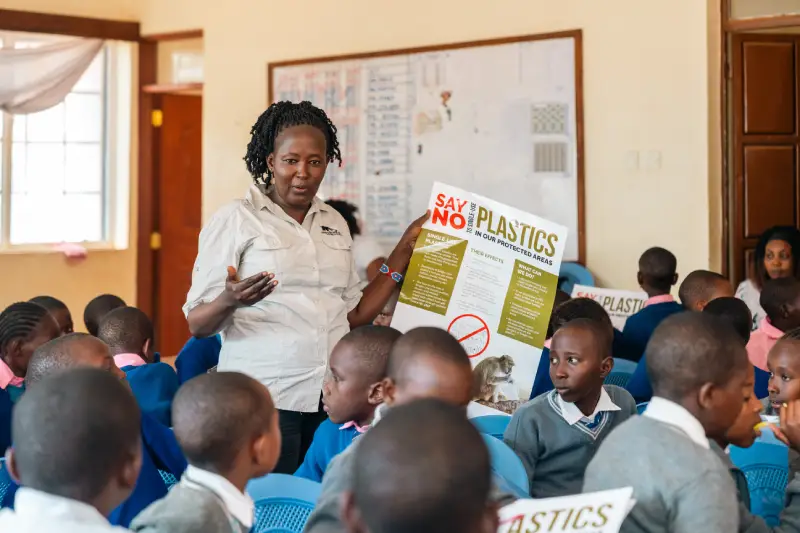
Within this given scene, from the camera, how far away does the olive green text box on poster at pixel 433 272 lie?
2.82m

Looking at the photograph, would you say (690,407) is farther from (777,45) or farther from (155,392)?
(777,45)

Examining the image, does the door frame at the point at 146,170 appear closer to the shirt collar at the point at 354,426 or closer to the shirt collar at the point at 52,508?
the shirt collar at the point at 354,426

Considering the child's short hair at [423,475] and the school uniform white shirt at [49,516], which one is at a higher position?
the child's short hair at [423,475]

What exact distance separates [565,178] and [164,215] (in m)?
3.23

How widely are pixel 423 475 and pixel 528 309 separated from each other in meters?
1.81

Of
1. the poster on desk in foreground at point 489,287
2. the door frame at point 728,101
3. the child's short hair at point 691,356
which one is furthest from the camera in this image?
the door frame at point 728,101

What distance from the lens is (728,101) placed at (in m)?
5.38

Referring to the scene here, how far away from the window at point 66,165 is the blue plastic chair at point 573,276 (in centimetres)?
350

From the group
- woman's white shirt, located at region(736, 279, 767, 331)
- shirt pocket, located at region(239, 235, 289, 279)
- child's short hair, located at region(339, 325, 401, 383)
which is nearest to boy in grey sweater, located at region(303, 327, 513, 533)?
child's short hair, located at region(339, 325, 401, 383)

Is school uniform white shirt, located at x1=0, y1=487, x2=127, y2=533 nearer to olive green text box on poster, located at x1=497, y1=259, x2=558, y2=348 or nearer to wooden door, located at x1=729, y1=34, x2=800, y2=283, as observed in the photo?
olive green text box on poster, located at x1=497, y1=259, x2=558, y2=348

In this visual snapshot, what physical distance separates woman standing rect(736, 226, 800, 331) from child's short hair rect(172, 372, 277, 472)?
11.9ft

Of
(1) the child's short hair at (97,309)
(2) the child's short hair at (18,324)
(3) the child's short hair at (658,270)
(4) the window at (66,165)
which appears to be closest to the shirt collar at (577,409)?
(2) the child's short hair at (18,324)

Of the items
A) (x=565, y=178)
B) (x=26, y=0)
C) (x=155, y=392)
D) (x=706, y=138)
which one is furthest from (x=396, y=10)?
(x=155, y=392)

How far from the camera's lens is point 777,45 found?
224 inches
